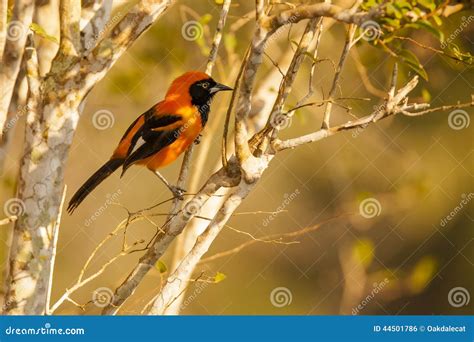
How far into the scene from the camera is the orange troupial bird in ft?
19.7

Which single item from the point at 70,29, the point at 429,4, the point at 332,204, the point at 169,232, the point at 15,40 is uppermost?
the point at 15,40

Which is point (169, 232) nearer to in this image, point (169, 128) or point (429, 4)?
point (169, 128)

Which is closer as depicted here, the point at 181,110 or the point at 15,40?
the point at 15,40

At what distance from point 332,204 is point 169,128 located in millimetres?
4534

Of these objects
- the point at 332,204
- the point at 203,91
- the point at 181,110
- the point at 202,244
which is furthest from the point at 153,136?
the point at 332,204

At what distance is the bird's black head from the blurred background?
95.7 inches

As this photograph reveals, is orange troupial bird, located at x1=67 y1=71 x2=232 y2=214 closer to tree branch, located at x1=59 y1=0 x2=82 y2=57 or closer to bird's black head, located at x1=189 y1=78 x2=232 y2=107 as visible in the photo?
bird's black head, located at x1=189 y1=78 x2=232 y2=107

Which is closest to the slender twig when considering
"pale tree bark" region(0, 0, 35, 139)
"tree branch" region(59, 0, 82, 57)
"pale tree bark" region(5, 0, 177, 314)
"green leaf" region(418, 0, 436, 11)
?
"green leaf" region(418, 0, 436, 11)

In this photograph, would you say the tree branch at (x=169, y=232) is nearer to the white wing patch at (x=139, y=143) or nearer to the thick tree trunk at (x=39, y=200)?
the thick tree trunk at (x=39, y=200)

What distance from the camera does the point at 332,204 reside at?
10.2 metres

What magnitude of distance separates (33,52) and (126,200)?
546 cm

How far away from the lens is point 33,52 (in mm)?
5207
